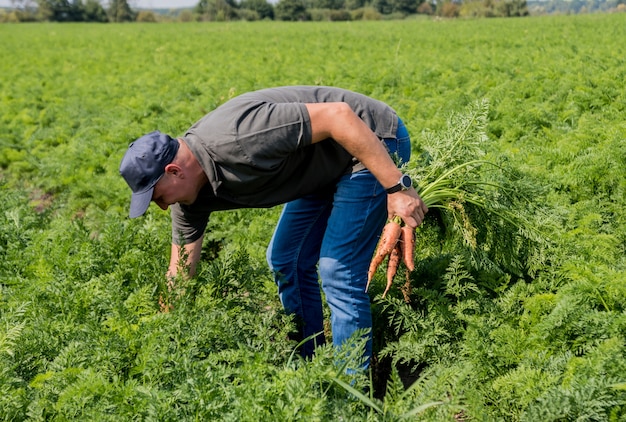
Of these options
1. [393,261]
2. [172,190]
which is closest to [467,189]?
[393,261]

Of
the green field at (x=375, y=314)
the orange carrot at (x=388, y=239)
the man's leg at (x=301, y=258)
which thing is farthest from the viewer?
the man's leg at (x=301, y=258)

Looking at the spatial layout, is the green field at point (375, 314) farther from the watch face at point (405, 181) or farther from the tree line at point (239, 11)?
the tree line at point (239, 11)

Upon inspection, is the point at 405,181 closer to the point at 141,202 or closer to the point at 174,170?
the point at 174,170

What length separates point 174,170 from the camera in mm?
2979

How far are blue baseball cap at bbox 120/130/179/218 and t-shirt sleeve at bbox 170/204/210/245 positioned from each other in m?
0.50

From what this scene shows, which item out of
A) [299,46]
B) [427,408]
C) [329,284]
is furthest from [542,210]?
[299,46]

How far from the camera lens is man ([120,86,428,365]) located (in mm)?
2955

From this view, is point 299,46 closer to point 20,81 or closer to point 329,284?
point 20,81

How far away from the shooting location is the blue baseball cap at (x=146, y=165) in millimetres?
2904

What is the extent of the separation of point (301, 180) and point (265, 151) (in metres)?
0.41

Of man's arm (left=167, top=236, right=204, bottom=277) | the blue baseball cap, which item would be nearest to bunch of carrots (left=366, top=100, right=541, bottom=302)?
man's arm (left=167, top=236, right=204, bottom=277)

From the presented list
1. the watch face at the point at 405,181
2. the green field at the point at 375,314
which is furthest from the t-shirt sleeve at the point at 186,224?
the watch face at the point at 405,181

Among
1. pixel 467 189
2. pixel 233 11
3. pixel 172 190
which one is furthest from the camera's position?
pixel 233 11

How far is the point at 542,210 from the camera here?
13.6ft
